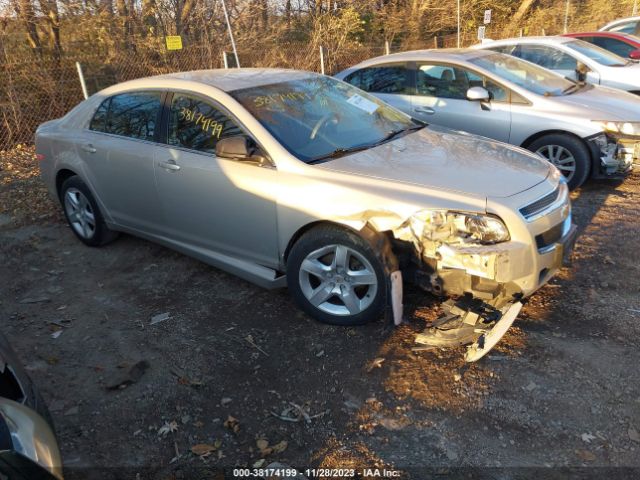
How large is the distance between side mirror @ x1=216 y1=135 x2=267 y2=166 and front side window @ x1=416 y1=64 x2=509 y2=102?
3614 millimetres

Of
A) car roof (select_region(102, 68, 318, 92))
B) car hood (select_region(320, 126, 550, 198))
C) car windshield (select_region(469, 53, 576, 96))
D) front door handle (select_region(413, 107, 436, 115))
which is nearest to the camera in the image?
car hood (select_region(320, 126, 550, 198))

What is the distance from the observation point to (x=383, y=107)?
15.4ft

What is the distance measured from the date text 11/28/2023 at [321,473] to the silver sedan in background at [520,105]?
14.9 feet

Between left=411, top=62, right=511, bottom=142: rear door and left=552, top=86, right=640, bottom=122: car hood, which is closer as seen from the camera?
left=552, top=86, right=640, bottom=122: car hood

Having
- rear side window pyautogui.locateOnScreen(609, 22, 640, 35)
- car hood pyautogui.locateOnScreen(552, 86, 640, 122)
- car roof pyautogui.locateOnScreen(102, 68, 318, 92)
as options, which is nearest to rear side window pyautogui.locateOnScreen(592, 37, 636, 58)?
rear side window pyautogui.locateOnScreen(609, 22, 640, 35)

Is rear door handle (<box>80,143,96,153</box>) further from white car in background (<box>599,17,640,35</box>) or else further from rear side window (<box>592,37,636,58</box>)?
white car in background (<box>599,17,640,35</box>)

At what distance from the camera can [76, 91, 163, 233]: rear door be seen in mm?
4371

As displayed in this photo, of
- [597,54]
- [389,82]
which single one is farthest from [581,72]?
[389,82]

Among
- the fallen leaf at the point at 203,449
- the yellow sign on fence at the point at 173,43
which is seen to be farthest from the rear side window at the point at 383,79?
the fallen leaf at the point at 203,449

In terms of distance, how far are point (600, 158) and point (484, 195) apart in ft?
11.0

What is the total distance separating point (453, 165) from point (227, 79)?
78.4 inches

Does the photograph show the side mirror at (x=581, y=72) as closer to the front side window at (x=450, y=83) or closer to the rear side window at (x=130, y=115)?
the front side window at (x=450, y=83)

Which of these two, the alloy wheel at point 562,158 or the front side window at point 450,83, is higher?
the front side window at point 450,83

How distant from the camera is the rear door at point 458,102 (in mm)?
6164
